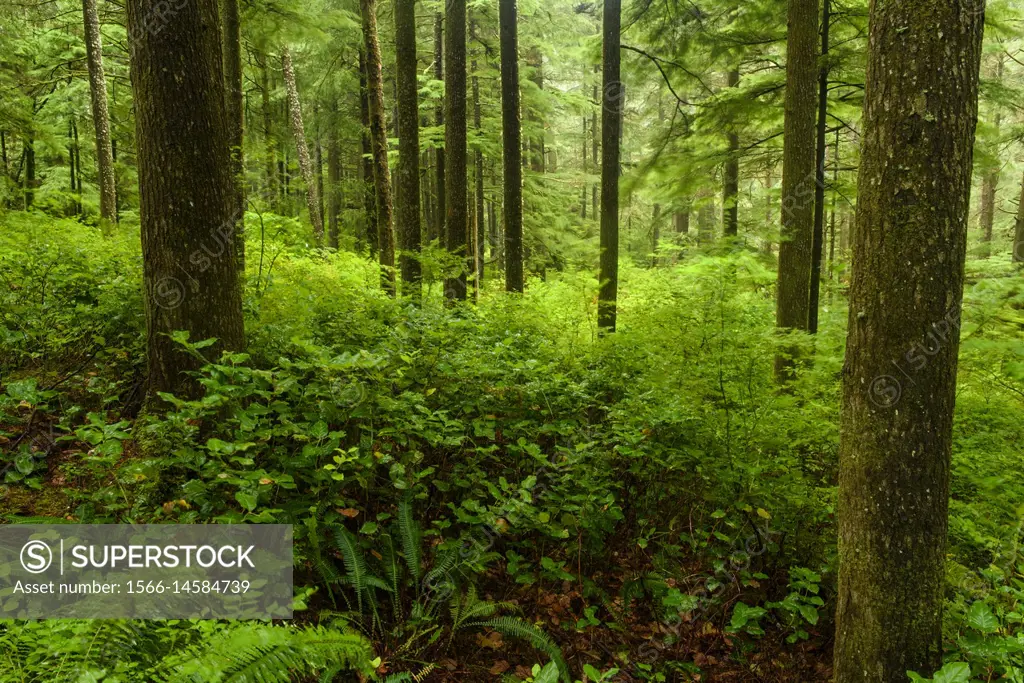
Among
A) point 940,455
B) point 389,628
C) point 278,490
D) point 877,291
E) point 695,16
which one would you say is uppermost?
point 695,16

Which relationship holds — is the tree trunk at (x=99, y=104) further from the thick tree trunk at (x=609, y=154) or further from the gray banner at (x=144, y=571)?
Result: the gray banner at (x=144, y=571)

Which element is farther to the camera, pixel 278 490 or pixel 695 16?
pixel 695 16

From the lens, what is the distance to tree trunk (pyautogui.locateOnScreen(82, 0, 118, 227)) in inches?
488

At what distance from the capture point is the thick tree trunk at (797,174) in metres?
7.67

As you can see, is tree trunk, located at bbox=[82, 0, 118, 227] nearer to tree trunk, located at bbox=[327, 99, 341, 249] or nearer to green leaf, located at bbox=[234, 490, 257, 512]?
tree trunk, located at bbox=[327, 99, 341, 249]

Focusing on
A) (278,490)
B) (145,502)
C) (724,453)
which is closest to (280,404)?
(278,490)

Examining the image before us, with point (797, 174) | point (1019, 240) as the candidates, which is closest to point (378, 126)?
point (797, 174)

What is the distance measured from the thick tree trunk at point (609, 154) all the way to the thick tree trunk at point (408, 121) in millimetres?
3324

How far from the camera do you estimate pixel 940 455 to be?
3.30 metres

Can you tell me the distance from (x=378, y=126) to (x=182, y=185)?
672 cm

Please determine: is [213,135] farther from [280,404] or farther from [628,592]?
[628,592]

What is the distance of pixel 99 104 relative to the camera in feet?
42.1

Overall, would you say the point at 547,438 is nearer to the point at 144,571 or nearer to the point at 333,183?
the point at 144,571

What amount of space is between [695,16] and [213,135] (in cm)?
878
